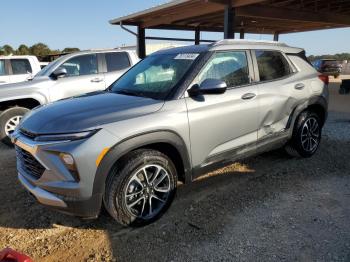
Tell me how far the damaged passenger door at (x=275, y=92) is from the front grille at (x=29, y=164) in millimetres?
2575

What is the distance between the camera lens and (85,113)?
302 centimetres

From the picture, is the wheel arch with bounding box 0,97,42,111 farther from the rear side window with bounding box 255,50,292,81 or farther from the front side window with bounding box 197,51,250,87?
the rear side window with bounding box 255,50,292,81

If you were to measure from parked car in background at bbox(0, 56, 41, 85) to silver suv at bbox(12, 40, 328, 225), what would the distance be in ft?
22.1

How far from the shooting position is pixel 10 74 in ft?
31.8

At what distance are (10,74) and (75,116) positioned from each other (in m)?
7.96

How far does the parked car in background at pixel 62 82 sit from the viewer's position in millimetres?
6340

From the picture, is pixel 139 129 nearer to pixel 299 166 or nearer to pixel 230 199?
pixel 230 199

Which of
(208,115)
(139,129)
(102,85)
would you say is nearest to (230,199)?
(208,115)

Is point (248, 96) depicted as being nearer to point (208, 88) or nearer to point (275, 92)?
point (275, 92)

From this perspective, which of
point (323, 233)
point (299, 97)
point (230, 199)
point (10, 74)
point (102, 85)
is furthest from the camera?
point (10, 74)

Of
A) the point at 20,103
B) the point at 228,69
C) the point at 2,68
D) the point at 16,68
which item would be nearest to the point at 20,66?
the point at 16,68

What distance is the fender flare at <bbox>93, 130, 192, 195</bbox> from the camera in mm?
2775

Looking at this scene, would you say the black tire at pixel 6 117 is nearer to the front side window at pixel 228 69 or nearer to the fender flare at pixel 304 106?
the front side window at pixel 228 69

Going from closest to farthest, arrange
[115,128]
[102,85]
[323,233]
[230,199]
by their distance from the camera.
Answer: [115,128]
[323,233]
[230,199]
[102,85]
